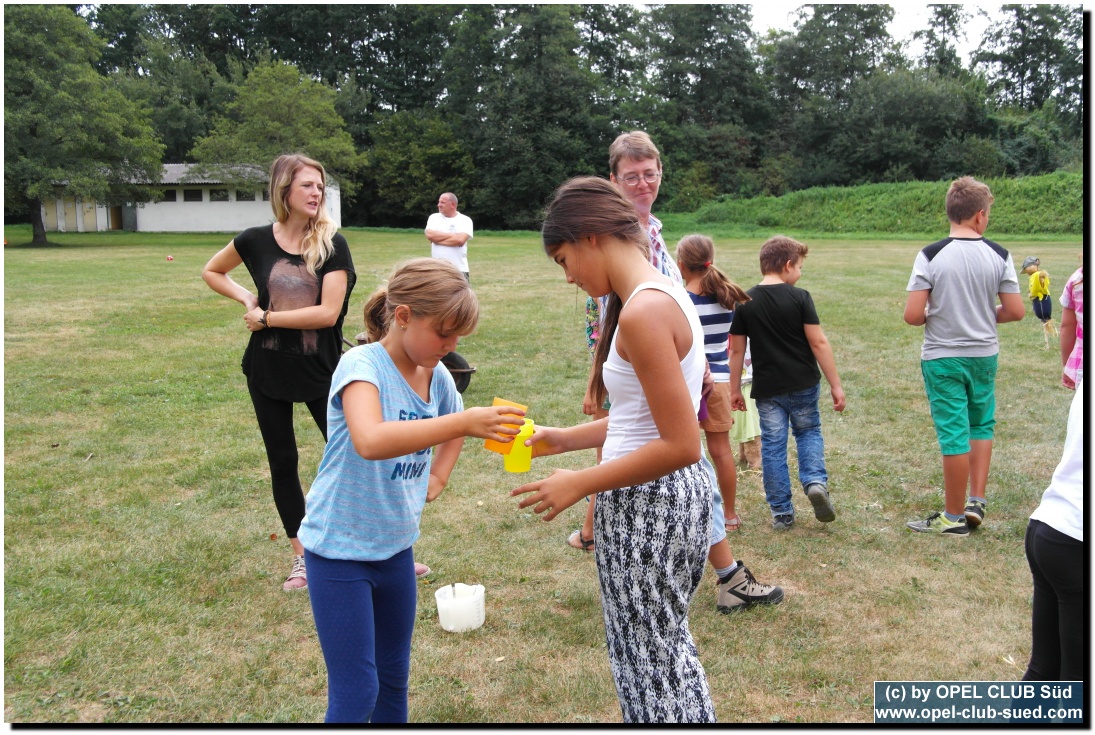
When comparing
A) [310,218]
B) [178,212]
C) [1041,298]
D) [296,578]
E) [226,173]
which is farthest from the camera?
[178,212]

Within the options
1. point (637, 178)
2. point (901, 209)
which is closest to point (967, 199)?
point (637, 178)

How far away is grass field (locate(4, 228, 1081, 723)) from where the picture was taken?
3.37 metres

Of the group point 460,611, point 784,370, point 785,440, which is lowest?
point 460,611

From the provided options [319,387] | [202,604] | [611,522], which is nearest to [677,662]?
[611,522]

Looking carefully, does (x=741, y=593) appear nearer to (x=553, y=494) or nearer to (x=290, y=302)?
(x=553, y=494)

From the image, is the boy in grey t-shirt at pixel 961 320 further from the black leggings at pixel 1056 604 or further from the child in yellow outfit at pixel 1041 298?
the child in yellow outfit at pixel 1041 298

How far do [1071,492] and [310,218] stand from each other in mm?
3356

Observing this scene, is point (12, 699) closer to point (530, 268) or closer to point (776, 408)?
point (776, 408)

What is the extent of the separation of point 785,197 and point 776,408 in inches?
1626

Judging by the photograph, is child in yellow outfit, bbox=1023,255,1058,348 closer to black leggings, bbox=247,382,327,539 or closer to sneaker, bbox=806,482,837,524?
sneaker, bbox=806,482,837,524

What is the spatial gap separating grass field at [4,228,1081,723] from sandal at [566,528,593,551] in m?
0.14

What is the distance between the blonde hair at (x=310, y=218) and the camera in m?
4.05

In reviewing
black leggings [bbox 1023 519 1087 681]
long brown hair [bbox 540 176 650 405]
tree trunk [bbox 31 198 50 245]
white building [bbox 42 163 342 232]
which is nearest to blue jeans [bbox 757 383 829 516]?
black leggings [bbox 1023 519 1087 681]

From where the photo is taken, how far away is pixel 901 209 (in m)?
38.2
